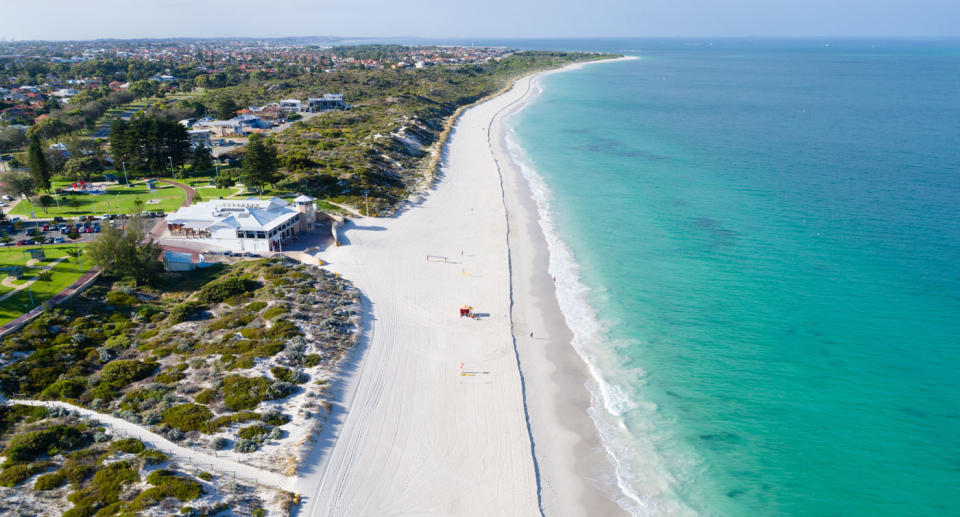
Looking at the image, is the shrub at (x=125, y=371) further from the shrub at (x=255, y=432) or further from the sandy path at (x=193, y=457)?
the shrub at (x=255, y=432)

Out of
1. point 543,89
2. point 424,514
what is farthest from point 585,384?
point 543,89

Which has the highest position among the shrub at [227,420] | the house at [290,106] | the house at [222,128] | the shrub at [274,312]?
the house at [290,106]

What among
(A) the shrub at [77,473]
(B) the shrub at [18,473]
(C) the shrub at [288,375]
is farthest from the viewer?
(C) the shrub at [288,375]

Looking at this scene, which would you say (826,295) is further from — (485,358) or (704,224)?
(485,358)

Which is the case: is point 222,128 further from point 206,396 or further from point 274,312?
point 206,396

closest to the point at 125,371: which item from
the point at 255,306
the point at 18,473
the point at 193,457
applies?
the point at 18,473

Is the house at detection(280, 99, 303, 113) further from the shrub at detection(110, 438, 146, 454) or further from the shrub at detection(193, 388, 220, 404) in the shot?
the shrub at detection(110, 438, 146, 454)

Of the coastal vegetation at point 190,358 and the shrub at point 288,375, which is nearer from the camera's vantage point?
the coastal vegetation at point 190,358

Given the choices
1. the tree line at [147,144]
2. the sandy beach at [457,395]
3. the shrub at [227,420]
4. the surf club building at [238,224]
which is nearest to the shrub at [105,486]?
the shrub at [227,420]
